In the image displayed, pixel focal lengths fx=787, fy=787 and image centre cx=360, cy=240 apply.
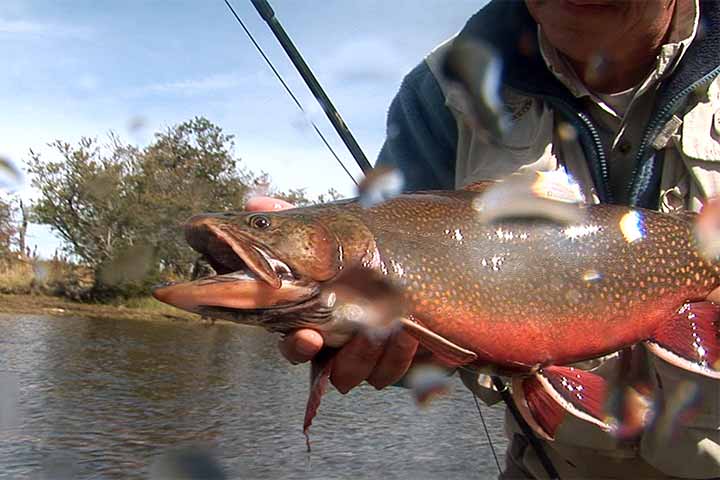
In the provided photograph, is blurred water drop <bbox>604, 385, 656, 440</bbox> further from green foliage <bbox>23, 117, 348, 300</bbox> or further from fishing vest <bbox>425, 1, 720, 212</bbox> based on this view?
green foliage <bbox>23, 117, 348, 300</bbox>

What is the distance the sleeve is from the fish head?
1073 mm

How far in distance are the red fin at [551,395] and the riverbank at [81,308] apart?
84.2 feet

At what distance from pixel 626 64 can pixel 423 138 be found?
79 cm

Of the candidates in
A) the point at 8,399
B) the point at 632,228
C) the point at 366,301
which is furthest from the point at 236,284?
the point at 8,399

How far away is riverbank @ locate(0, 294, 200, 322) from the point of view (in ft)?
88.9

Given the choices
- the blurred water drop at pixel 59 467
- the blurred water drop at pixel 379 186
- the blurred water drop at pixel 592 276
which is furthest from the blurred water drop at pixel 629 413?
the blurred water drop at pixel 59 467

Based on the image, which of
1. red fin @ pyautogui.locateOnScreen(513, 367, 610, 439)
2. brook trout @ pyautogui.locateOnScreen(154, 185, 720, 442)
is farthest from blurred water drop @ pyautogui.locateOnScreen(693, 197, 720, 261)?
red fin @ pyautogui.locateOnScreen(513, 367, 610, 439)

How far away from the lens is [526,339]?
207 centimetres

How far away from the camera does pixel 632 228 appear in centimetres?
233

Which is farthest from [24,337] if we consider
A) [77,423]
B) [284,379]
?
[77,423]

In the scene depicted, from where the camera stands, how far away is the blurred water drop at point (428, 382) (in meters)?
2.33

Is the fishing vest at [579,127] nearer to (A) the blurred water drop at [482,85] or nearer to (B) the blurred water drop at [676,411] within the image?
(A) the blurred water drop at [482,85]

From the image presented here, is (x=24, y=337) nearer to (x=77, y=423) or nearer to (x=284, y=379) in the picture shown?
(x=284, y=379)

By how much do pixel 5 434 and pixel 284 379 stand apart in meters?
7.09
